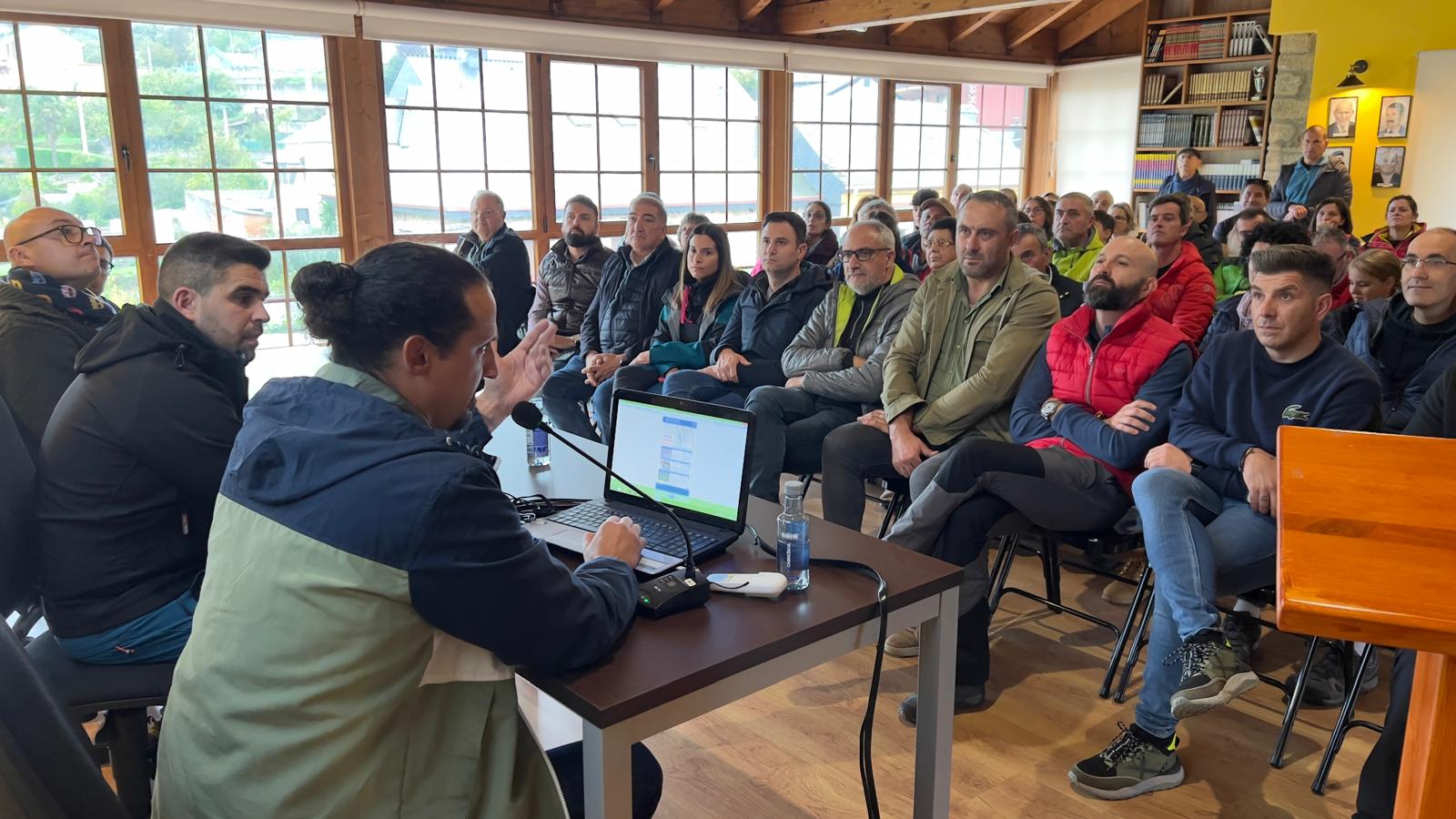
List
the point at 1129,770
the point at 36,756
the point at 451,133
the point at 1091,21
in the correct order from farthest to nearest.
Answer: the point at 1091,21
the point at 451,133
the point at 1129,770
the point at 36,756

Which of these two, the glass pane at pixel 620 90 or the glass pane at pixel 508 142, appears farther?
the glass pane at pixel 620 90

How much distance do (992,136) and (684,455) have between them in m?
9.70

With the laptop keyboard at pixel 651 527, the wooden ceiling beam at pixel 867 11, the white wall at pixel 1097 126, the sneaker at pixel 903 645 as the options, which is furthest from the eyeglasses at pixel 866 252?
the white wall at pixel 1097 126

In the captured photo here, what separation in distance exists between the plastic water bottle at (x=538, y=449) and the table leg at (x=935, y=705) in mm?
1111

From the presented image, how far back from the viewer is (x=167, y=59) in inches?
228

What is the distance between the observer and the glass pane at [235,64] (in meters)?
5.92

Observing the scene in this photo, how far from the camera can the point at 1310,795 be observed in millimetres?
2221

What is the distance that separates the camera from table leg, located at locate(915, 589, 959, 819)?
1.66 m

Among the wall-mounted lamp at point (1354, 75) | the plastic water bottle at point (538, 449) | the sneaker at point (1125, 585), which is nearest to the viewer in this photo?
the plastic water bottle at point (538, 449)

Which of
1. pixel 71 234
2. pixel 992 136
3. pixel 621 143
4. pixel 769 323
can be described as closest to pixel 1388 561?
pixel 71 234

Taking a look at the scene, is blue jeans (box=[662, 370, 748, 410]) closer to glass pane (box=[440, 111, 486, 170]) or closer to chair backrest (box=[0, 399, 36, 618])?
chair backrest (box=[0, 399, 36, 618])

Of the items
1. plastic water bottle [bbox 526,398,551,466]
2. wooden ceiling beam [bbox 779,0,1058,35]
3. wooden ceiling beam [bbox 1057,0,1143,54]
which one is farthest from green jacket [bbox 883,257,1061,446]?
Result: wooden ceiling beam [bbox 1057,0,1143,54]

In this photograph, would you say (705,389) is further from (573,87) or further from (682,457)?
(573,87)

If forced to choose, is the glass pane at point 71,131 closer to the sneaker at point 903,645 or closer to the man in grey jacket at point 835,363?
the man in grey jacket at point 835,363
